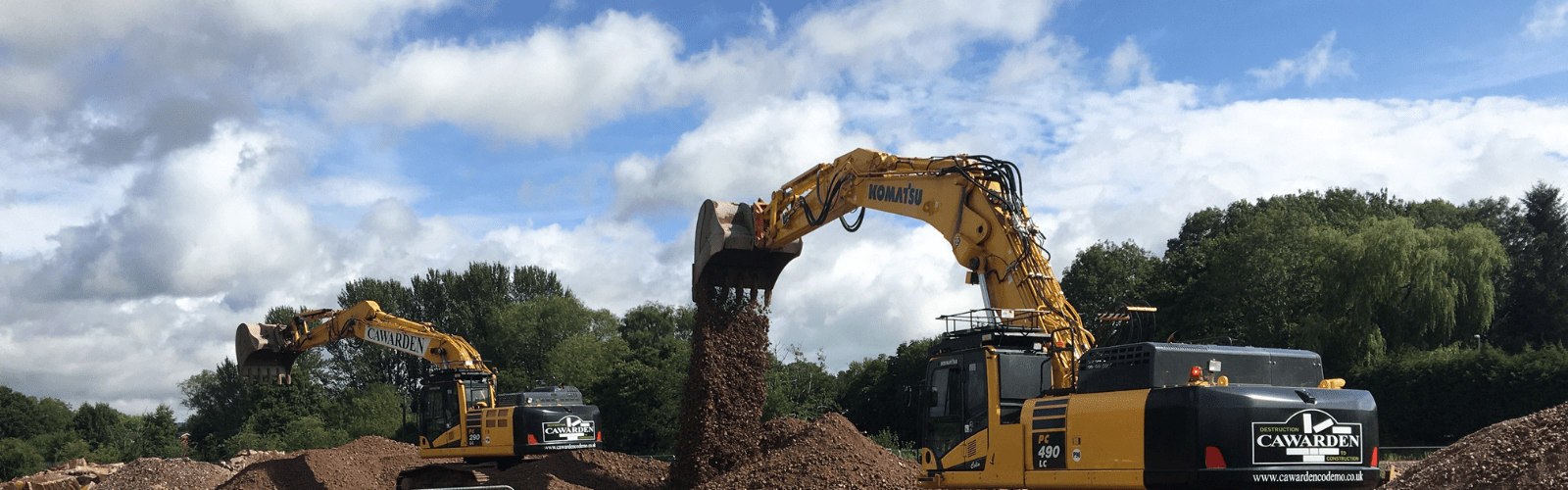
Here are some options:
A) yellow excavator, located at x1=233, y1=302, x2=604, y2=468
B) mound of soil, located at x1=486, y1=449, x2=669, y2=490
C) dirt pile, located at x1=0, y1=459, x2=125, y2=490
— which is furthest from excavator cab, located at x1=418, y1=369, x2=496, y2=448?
dirt pile, located at x1=0, y1=459, x2=125, y2=490

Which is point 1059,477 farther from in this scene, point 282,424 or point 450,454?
point 282,424

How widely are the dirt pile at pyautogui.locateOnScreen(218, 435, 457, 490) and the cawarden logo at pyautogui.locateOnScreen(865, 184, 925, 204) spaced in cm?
1330

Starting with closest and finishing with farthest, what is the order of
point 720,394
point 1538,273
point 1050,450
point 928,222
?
1. point 1050,450
2. point 928,222
3. point 720,394
4. point 1538,273

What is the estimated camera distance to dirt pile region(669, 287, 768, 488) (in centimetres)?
1655

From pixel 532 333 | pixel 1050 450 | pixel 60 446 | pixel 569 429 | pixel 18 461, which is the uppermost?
pixel 532 333

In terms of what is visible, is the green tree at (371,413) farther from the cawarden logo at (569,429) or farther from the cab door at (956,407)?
the cab door at (956,407)

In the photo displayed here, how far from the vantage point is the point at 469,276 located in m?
60.9

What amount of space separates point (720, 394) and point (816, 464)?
2143 millimetres

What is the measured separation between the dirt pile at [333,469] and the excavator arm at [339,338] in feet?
7.32

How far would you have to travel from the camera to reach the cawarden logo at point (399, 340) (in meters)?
21.6

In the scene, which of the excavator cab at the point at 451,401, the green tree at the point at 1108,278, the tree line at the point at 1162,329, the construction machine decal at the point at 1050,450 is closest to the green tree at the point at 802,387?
the tree line at the point at 1162,329

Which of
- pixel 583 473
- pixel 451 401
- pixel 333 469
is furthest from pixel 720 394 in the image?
pixel 333 469

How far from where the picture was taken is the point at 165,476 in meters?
22.8

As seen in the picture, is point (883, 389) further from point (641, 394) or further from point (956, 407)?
point (956, 407)
